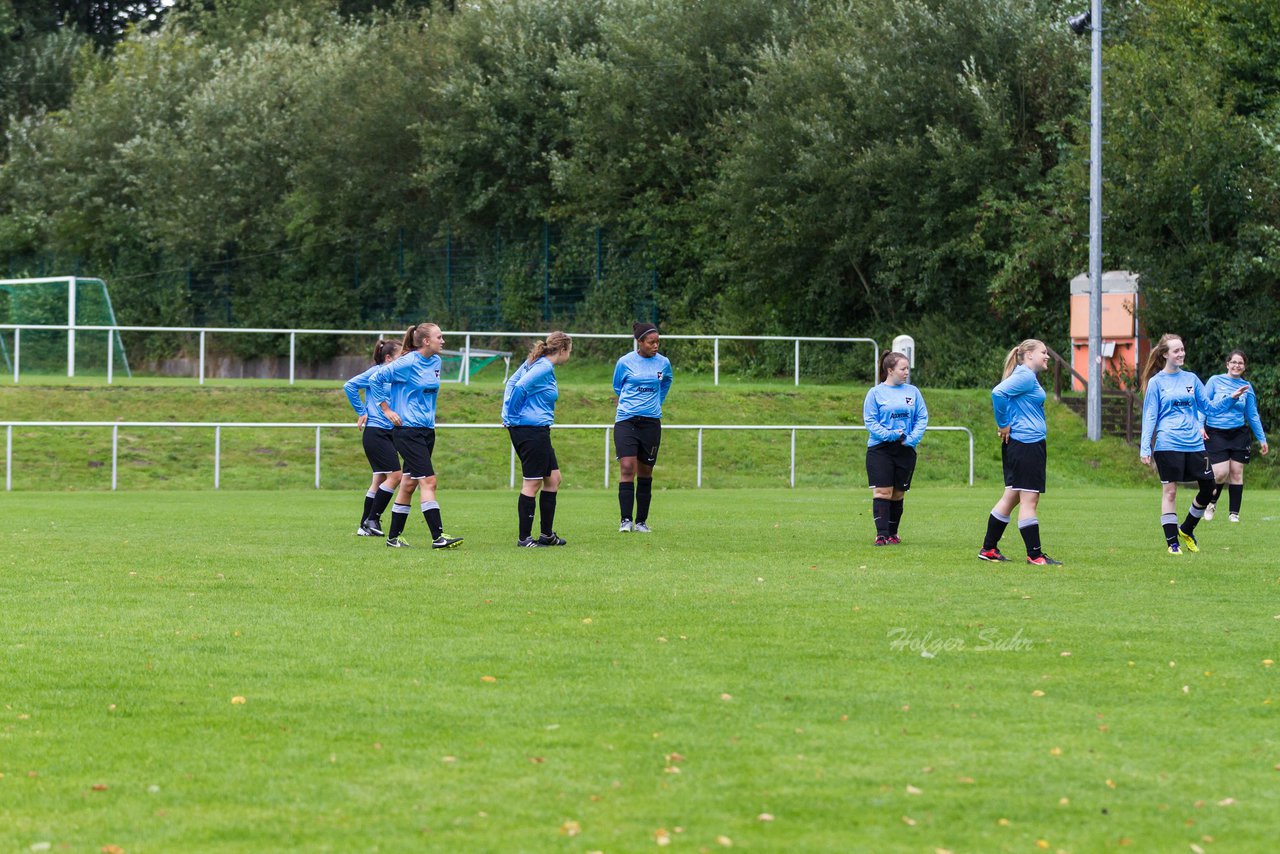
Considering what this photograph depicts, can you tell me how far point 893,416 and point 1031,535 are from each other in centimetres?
216

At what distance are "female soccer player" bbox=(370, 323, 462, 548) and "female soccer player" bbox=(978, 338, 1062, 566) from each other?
450 centimetres

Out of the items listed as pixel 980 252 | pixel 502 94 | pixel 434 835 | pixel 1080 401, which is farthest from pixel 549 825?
pixel 502 94

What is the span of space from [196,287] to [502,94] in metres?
12.3

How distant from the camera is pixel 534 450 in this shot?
14.0 metres

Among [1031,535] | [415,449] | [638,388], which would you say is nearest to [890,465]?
[1031,535]

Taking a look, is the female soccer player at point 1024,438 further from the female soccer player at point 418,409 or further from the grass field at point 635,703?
the female soccer player at point 418,409

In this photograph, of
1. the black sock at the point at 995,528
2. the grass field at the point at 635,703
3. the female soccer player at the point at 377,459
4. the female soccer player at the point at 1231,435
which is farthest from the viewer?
the female soccer player at the point at 1231,435

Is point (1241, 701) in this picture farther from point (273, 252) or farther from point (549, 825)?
point (273, 252)

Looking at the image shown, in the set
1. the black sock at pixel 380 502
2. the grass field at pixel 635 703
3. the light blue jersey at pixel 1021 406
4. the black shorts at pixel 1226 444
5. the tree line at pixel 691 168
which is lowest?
the grass field at pixel 635 703

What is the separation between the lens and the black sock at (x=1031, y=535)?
41.6 feet

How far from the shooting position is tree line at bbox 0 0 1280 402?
30078mm

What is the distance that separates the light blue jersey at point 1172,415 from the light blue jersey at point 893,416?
1.86m

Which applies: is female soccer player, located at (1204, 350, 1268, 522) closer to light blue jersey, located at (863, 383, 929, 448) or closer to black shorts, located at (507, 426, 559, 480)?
light blue jersey, located at (863, 383, 929, 448)

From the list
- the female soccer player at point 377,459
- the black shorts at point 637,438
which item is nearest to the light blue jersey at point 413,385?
the female soccer player at point 377,459
